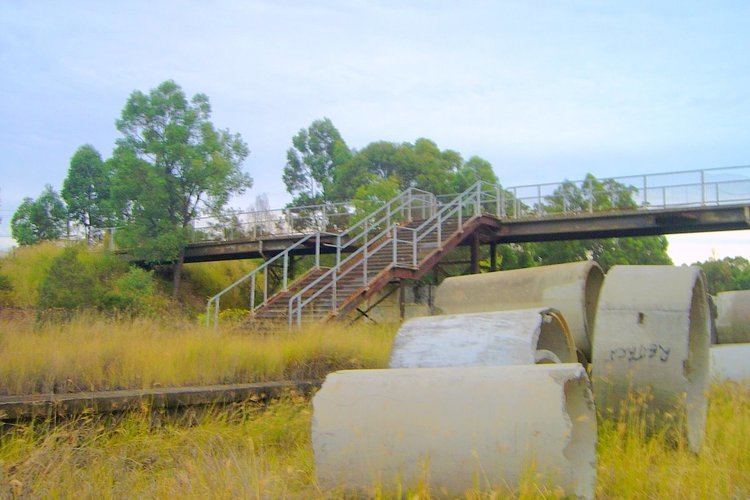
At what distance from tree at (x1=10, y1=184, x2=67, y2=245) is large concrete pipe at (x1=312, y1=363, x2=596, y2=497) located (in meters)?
57.0

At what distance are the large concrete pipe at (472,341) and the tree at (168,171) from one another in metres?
25.5

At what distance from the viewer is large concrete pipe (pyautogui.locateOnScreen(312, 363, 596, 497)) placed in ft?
15.4

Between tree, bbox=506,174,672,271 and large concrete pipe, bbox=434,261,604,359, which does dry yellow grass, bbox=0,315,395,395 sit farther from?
tree, bbox=506,174,672,271

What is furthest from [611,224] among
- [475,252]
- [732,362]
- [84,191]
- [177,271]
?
[84,191]

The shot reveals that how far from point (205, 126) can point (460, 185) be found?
2025 cm

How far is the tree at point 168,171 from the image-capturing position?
32.2 metres

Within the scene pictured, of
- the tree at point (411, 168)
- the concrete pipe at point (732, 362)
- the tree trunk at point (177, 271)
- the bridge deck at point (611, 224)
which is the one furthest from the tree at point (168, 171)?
the concrete pipe at point (732, 362)

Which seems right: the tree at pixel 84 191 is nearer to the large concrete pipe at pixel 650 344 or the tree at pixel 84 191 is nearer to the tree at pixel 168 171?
the tree at pixel 168 171

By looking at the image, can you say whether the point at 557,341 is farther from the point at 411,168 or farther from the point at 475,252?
the point at 411,168

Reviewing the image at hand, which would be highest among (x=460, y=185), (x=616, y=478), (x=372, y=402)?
(x=460, y=185)

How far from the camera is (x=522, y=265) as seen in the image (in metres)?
39.2

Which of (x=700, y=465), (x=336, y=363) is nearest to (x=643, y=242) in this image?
(x=336, y=363)

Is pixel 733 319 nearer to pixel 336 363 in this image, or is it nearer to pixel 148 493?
pixel 336 363

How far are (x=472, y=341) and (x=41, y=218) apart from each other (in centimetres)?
5761
